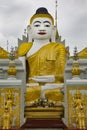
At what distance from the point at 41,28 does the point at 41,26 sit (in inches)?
3.0

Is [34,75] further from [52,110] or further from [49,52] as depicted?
[52,110]

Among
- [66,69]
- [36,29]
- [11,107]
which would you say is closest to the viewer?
[11,107]

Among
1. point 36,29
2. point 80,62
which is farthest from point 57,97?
point 36,29

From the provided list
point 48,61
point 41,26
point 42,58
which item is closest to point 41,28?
point 41,26

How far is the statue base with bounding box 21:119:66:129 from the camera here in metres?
10.6

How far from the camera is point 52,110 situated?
36.2 ft

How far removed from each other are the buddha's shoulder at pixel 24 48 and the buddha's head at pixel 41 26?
321 millimetres

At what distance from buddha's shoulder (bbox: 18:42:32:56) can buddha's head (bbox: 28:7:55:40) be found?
0.32 m

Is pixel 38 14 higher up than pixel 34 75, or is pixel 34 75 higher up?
pixel 38 14

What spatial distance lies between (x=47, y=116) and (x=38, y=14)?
11.8 feet

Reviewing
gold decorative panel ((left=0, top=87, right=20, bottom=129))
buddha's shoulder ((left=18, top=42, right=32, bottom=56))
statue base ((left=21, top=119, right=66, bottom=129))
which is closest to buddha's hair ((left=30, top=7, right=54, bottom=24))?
buddha's shoulder ((left=18, top=42, right=32, bottom=56))

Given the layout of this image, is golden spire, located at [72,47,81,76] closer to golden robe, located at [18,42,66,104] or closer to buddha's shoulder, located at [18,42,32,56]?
golden robe, located at [18,42,66,104]

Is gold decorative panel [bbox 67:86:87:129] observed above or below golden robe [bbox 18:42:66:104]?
below

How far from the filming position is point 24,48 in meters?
12.8
